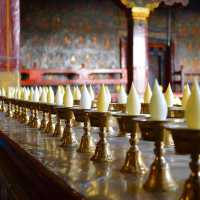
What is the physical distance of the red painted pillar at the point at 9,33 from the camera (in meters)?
6.48

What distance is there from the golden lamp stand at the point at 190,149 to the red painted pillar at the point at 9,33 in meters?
5.96

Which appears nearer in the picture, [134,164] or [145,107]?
[134,164]

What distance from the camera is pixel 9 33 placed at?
6.52 m

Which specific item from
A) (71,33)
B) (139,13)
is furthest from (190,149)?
(71,33)

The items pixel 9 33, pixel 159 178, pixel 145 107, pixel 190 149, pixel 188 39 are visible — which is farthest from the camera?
pixel 188 39

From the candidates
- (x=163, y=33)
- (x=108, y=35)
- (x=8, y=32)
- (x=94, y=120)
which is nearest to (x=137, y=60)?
(x=108, y=35)

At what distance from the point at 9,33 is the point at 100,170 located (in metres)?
5.75

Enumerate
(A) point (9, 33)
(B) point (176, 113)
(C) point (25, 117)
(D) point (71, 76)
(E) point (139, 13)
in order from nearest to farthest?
(B) point (176, 113) → (C) point (25, 117) → (A) point (9, 33) → (E) point (139, 13) → (D) point (71, 76)

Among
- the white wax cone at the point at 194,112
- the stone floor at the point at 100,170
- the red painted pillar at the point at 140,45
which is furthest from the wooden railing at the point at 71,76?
the white wax cone at the point at 194,112

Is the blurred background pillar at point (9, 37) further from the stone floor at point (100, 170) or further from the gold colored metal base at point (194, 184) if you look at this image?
the gold colored metal base at point (194, 184)

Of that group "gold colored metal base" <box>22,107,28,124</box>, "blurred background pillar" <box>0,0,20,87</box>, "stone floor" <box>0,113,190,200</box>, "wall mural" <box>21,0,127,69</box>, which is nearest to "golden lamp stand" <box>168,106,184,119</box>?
"stone floor" <box>0,113,190,200</box>

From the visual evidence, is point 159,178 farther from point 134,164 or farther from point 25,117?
point 25,117

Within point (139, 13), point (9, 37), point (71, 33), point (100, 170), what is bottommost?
point (100, 170)

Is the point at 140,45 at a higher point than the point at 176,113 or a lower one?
higher
